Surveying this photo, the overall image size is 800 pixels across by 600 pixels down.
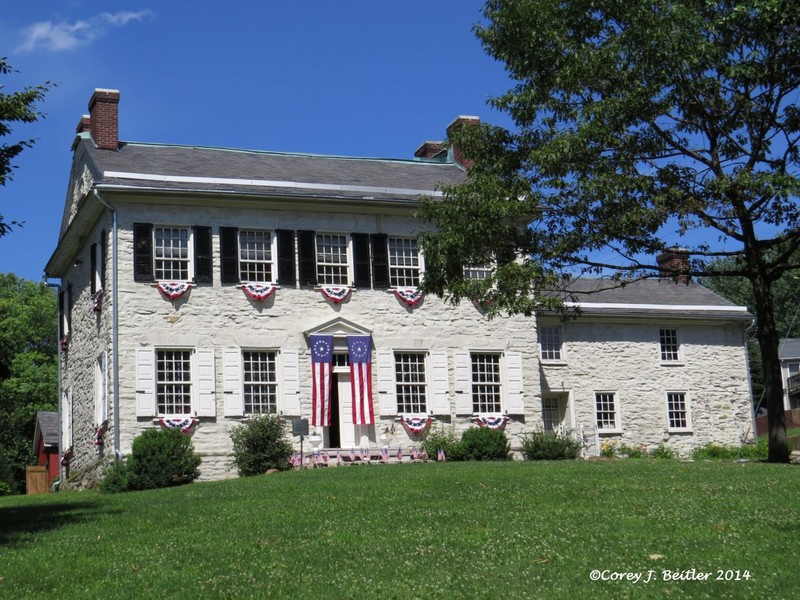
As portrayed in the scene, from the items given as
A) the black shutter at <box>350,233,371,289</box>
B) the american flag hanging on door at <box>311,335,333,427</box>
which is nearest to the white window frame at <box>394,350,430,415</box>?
the american flag hanging on door at <box>311,335,333,427</box>

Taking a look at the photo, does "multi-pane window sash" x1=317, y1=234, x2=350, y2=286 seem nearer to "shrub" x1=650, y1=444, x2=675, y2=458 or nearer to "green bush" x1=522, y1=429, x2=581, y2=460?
"green bush" x1=522, y1=429, x2=581, y2=460

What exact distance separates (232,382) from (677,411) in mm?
14007

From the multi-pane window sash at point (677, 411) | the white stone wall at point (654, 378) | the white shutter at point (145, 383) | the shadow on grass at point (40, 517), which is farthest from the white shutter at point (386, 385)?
the multi-pane window sash at point (677, 411)

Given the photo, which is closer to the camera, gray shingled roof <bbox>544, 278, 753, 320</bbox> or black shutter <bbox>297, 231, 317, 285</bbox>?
black shutter <bbox>297, 231, 317, 285</bbox>

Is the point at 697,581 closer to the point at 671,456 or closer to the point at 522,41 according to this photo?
the point at 522,41

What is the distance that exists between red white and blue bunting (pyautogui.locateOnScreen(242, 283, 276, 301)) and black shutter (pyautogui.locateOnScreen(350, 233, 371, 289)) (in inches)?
84.6

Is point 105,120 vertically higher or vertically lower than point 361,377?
higher

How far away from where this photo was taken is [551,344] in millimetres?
30859

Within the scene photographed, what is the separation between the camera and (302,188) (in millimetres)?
25734

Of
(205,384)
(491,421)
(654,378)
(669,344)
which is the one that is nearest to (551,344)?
(654,378)

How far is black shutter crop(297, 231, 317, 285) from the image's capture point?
2523 centimetres

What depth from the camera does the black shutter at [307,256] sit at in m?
25.2

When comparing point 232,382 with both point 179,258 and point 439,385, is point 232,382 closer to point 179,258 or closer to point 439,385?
point 179,258

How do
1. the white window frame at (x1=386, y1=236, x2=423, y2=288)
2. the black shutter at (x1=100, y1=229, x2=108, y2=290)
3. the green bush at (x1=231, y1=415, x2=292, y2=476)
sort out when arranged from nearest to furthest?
the green bush at (x1=231, y1=415, x2=292, y2=476)
the black shutter at (x1=100, y1=229, x2=108, y2=290)
the white window frame at (x1=386, y1=236, x2=423, y2=288)
